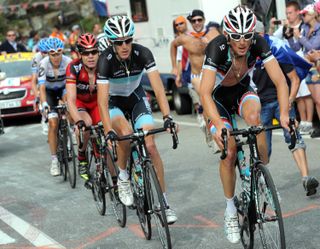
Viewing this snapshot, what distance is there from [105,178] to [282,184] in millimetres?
2170

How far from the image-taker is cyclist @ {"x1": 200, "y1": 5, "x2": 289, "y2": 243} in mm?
5633

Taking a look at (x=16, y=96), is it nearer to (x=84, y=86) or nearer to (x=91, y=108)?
(x=91, y=108)

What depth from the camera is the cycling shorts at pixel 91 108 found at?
855cm

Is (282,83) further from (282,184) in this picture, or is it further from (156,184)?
(282,184)

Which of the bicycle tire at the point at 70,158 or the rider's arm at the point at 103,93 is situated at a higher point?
the rider's arm at the point at 103,93

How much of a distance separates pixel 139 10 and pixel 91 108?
9402 millimetres

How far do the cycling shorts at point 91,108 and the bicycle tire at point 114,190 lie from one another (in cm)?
113

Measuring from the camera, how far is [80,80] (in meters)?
8.38

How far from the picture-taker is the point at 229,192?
5934mm

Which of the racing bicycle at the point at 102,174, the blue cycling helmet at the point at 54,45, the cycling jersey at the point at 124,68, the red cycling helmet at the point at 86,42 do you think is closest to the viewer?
the cycling jersey at the point at 124,68

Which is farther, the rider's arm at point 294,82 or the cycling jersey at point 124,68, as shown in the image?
the rider's arm at point 294,82

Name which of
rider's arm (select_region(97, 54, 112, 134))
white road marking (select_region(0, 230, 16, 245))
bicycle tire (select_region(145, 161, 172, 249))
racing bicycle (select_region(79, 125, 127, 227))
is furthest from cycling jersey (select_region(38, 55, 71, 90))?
bicycle tire (select_region(145, 161, 172, 249))

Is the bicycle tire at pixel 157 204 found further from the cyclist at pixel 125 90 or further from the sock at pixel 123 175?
the sock at pixel 123 175

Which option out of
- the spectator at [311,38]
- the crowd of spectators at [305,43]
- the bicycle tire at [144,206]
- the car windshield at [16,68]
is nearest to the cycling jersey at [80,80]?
the bicycle tire at [144,206]
